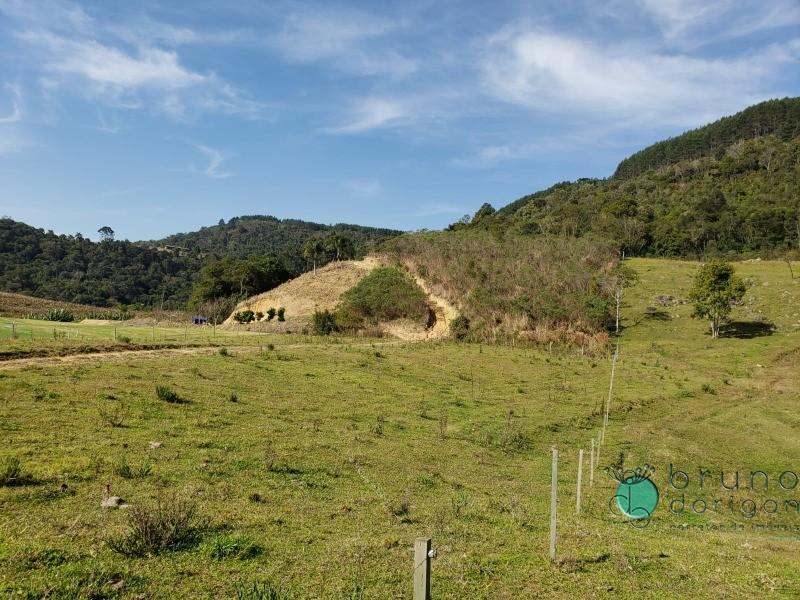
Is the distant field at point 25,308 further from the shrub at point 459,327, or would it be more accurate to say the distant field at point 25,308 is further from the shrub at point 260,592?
the shrub at point 260,592

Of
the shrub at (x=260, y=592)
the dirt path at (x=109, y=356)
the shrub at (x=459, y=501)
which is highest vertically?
the dirt path at (x=109, y=356)

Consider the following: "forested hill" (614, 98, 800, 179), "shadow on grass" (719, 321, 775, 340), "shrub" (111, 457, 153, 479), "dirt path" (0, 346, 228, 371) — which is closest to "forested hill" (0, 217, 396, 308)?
"dirt path" (0, 346, 228, 371)

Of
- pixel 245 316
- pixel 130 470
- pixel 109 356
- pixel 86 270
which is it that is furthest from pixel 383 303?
pixel 86 270

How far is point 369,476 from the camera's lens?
11.6m

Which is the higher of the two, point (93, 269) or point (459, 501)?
point (93, 269)

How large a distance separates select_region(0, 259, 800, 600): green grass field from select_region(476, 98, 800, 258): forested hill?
192ft

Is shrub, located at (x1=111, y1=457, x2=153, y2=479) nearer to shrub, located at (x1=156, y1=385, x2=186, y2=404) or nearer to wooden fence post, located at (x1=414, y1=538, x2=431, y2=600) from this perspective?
shrub, located at (x1=156, y1=385, x2=186, y2=404)

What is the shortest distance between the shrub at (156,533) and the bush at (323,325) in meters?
40.8

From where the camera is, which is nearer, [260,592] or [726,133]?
[260,592]

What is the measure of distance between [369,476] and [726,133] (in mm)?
196345

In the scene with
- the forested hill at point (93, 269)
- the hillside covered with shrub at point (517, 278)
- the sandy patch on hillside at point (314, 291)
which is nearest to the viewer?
the hillside covered with shrub at point (517, 278)

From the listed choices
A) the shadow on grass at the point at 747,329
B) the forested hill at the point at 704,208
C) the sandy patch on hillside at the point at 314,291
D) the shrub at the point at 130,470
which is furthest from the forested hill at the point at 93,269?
the shrub at the point at 130,470

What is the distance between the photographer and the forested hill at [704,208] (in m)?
81.8

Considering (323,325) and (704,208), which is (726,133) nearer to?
(704,208)
